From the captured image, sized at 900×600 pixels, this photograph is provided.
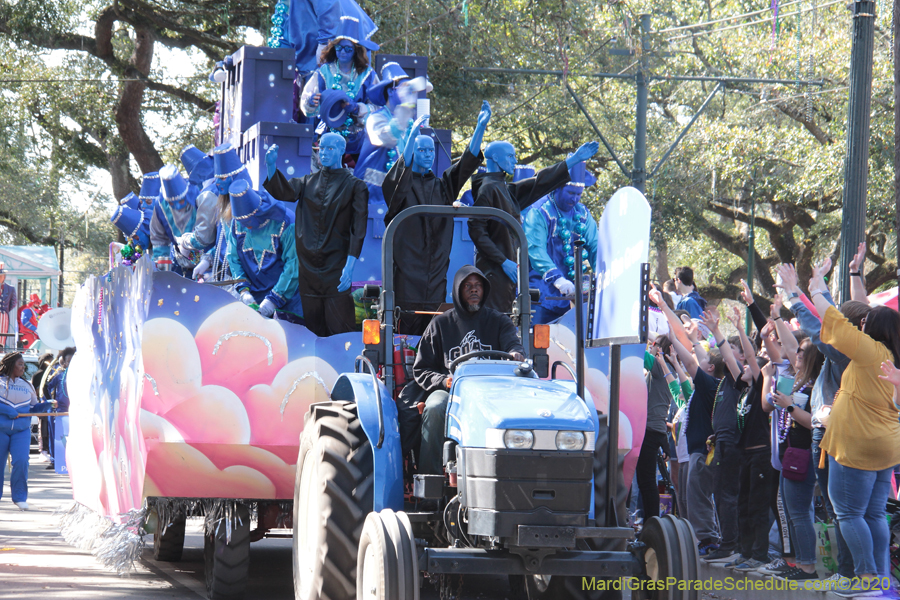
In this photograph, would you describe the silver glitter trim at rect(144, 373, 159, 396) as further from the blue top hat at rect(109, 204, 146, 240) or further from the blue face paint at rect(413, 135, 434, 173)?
the blue top hat at rect(109, 204, 146, 240)

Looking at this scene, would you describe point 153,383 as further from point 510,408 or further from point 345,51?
point 345,51

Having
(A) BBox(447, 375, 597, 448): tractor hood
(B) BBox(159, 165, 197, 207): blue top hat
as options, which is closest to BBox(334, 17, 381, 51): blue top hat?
(B) BBox(159, 165, 197, 207): blue top hat

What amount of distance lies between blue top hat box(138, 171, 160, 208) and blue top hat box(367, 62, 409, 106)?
3.24 metres

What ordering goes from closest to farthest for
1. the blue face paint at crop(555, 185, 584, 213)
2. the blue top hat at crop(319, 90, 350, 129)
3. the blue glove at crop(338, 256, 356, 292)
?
the blue glove at crop(338, 256, 356, 292), the blue face paint at crop(555, 185, 584, 213), the blue top hat at crop(319, 90, 350, 129)

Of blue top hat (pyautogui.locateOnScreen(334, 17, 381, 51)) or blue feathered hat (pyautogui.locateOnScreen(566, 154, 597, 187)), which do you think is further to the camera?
blue top hat (pyautogui.locateOnScreen(334, 17, 381, 51))

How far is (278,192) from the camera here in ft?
27.3

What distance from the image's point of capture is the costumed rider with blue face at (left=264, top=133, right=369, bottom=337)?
8.35m

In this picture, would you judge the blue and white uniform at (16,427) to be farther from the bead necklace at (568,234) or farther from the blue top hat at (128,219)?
the bead necklace at (568,234)

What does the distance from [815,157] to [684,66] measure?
7612mm

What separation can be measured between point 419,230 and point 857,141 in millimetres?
3509

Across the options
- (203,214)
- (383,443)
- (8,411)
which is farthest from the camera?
(8,411)

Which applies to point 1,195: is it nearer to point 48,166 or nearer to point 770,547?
point 48,166

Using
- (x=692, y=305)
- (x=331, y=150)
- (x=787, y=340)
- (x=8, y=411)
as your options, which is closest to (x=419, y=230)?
(x=331, y=150)

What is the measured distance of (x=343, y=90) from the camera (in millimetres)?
10172
